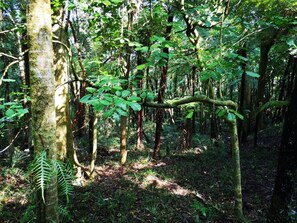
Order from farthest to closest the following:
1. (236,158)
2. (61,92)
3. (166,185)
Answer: (166,185) < (61,92) < (236,158)

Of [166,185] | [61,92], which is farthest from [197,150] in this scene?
[61,92]

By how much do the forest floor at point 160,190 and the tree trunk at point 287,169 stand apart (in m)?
1.18

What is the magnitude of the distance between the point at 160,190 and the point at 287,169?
10.6ft

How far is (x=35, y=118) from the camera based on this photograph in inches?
61.8

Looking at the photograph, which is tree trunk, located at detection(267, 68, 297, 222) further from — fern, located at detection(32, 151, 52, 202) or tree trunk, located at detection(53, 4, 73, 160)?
tree trunk, located at detection(53, 4, 73, 160)

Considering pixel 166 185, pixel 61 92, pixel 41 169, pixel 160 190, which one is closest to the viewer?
pixel 41 169

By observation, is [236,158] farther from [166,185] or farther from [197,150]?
[197,150]

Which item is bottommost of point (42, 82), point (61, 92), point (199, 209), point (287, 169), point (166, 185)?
point (166, 185)

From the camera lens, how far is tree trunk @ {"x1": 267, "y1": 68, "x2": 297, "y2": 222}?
148 inches

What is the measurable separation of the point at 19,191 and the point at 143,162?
407 cm

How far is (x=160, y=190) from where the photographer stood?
609 centimetres

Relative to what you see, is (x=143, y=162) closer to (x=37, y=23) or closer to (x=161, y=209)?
(x=161, y=209)

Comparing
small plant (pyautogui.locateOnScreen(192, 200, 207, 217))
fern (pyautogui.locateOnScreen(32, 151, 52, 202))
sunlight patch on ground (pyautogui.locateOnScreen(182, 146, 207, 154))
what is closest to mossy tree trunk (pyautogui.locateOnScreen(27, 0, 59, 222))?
fern (pyautogui.locateOnScreen(32, 151, 52, 202))

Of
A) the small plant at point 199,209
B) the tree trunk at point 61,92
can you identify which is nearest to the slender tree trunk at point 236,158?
the small plant at point 199,209
